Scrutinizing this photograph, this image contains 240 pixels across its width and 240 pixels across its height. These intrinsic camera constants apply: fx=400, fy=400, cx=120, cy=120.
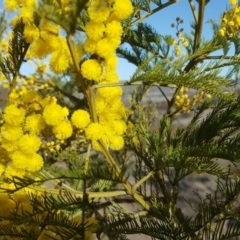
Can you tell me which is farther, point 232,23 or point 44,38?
point 232,23

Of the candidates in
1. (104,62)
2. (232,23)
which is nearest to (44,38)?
(104,62)

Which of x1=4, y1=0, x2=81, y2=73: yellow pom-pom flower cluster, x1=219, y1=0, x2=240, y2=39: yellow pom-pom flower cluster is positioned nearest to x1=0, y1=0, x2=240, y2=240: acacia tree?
x1=4, y1=0, x2=81, y2=73: yellow pom-pom flower cluster

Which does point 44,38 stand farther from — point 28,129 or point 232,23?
point 232,23

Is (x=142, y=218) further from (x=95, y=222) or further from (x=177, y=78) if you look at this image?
(x=177, y=78)

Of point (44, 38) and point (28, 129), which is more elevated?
point (44, 38)

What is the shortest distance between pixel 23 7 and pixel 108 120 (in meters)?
0.27

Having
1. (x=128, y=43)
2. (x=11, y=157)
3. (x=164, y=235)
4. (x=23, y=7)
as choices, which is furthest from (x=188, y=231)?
(x=128, y=43)

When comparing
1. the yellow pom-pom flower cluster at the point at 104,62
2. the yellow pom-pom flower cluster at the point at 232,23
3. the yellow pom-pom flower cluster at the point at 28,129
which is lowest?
the yellow pom-pom flower cluster at the point at 28,129

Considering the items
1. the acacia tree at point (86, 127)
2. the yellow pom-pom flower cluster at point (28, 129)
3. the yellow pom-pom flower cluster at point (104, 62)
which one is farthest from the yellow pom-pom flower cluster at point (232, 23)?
the yellow pom-pom flower cluster at point (28, 129)

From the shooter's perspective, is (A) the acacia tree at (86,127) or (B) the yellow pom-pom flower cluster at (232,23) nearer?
(A) the acacia tree at (86,127)

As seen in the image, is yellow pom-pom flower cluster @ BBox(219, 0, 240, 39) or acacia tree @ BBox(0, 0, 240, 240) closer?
acacia tree @ BBox(0, 0, 240, 240)

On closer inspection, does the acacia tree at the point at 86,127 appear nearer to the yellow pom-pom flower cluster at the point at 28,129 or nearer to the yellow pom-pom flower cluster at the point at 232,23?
the yellow pom-pom flower cluster at the point at 28,129

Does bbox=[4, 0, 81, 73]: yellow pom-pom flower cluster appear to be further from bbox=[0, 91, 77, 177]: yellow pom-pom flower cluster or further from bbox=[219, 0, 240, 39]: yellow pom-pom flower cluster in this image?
bbox=[219, 0, 240, 39]: yellow pom-pom flower cluster

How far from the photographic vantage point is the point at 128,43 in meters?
1.39
